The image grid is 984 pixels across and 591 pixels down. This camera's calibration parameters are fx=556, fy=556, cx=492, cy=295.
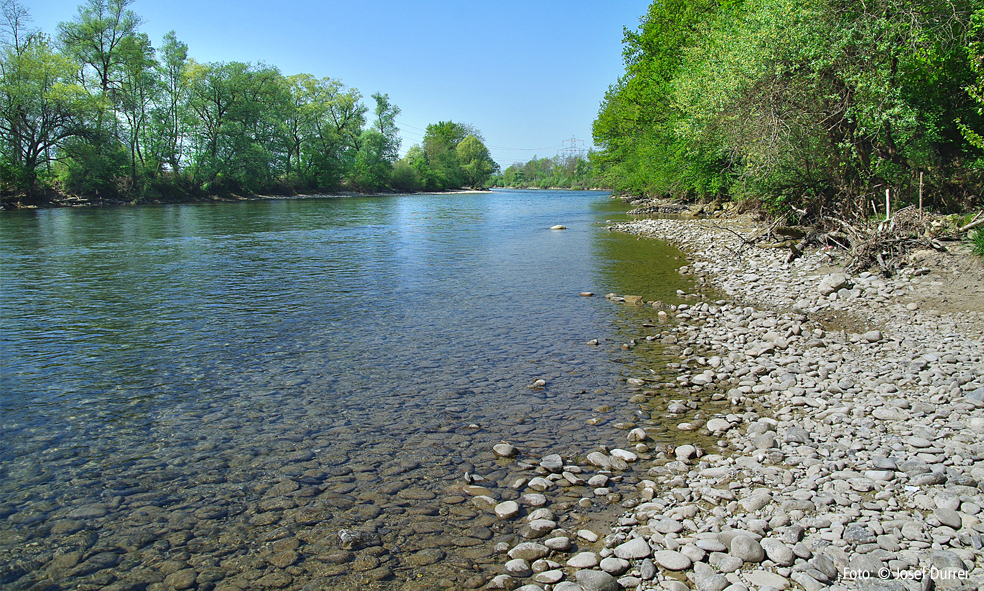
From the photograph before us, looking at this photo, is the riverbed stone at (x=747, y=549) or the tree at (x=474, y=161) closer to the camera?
the riverbed stone at (x=747, y=549)

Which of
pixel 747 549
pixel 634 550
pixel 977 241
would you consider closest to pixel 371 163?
pixel 977 241

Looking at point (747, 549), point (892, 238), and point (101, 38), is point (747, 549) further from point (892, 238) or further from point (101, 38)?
point (101, 38)

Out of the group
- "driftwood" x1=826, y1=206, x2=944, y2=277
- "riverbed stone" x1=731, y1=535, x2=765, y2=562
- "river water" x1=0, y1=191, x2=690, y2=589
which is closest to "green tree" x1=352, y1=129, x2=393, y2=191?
"river water" x1=0, y1=191, x2=690, y2=589

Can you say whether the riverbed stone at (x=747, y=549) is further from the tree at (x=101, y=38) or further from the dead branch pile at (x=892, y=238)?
the tree at (x=101, y=38)

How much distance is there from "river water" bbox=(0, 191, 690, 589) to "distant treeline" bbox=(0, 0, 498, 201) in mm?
45439

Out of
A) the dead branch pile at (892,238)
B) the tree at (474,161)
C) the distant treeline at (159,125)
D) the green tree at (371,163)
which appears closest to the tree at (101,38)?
the distant treeline at (159,125)

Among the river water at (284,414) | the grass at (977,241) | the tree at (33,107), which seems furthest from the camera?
the tree at (33,107)

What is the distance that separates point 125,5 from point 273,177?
29582 millimetres

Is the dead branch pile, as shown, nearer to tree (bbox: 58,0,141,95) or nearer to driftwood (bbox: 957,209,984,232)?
driftwood (bbox: 957,209,984,232)

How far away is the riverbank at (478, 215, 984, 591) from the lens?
4.28 m

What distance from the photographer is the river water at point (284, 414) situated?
195 inches

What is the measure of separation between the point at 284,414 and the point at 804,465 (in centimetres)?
654

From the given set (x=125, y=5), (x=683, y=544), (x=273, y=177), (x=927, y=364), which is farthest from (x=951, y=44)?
(x=273, y=177)

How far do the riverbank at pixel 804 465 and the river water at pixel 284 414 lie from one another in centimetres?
83
